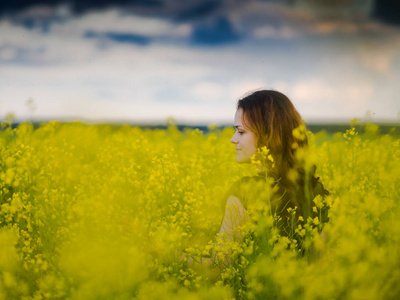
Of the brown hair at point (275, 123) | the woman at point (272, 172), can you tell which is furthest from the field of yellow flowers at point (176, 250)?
the brown hair at point (275, 123)

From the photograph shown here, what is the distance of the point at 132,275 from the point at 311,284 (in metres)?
0.84

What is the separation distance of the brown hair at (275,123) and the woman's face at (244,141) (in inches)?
1.4

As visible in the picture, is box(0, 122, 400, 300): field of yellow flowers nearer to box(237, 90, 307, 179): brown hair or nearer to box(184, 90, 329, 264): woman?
box(184, 90, 329, 264): woman

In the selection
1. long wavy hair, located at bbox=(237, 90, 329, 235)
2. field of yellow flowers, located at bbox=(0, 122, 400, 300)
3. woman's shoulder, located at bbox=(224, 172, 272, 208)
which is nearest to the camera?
field of yellow flowers, located at bbox=(0, 122, 400, 300)

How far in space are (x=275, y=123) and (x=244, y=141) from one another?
0.27 metres

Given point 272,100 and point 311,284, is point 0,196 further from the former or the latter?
point 311,284

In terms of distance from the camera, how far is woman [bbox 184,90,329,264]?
2162 millimetres

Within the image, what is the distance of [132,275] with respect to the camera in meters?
1.71

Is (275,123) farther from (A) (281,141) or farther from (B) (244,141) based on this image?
(B) (244,141)

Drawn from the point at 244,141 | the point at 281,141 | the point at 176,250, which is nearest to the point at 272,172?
the point at 281,141

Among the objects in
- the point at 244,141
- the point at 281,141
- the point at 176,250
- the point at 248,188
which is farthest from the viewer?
the point at 244,141

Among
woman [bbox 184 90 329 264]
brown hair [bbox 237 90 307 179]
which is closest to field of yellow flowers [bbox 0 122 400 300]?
woman [bbox 184 90 329 264]

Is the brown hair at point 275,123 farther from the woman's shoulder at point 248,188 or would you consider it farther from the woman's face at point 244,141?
the woman's shoulder at point 248,188

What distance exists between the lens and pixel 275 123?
2.47 m
